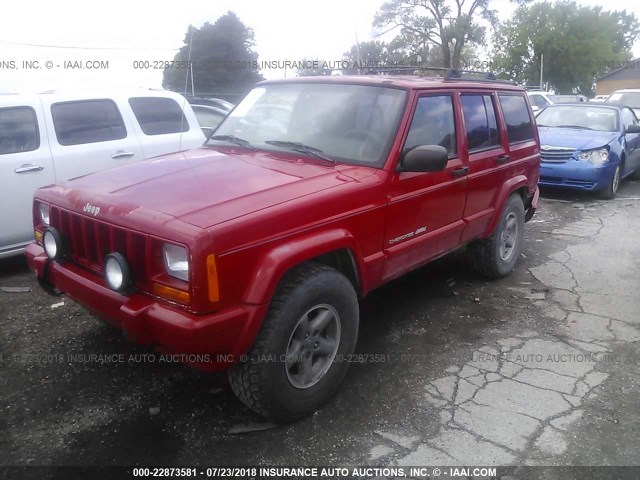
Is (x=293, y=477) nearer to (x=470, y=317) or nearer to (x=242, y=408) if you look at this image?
(x=242, y=408)

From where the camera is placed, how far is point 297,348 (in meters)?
2.94

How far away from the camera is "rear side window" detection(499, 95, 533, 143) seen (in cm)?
495

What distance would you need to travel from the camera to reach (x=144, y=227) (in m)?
2.59

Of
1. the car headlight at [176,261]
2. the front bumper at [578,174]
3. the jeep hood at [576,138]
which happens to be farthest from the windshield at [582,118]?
the car headlight at [176,261]

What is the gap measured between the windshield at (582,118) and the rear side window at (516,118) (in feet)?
16.4

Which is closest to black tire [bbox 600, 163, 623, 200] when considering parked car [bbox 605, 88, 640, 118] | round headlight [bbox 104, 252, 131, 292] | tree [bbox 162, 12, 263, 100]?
parked car [bbox 605, 88, 640, 118]

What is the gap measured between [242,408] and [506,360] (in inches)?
72.6

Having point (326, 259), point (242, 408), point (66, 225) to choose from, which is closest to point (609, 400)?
point (326, 259)

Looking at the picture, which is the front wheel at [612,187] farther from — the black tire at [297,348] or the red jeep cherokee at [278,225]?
the black tire at [297,348]

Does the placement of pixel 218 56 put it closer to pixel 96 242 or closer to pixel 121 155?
pixel 121 155

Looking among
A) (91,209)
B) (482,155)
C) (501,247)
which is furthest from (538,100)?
(91,209)

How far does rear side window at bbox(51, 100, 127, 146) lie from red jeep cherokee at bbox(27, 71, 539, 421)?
2122mm

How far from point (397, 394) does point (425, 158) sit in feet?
4.72

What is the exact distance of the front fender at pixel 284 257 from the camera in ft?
8.55
